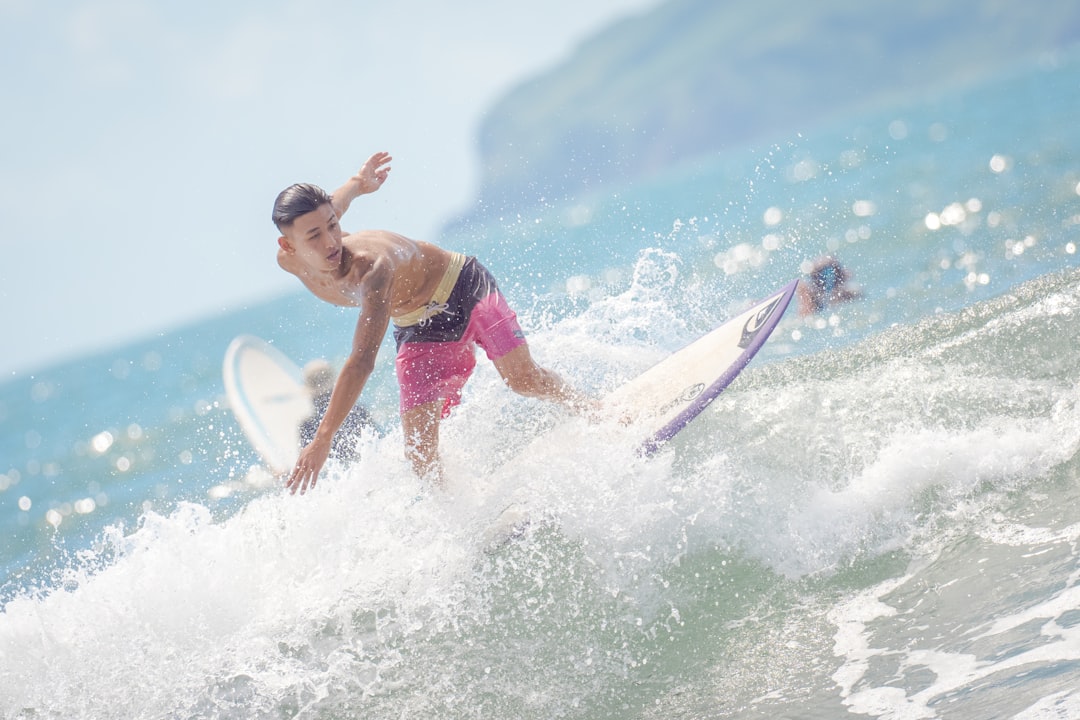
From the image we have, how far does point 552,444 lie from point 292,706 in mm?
2019

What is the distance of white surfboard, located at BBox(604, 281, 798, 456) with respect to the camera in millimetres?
5523

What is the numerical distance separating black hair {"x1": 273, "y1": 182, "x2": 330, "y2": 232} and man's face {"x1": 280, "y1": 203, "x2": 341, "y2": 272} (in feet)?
0.07

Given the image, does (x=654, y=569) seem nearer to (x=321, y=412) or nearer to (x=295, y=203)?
(x=295, y=203)

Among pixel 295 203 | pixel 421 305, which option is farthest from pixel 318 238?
pixel 421 305

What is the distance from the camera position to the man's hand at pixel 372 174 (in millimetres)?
5823

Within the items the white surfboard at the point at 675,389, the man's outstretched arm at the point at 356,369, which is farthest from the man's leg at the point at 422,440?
the man's outstretched arm at the point at 356,369

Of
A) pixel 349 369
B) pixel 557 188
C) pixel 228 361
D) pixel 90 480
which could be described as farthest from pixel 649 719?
pixel 557 188

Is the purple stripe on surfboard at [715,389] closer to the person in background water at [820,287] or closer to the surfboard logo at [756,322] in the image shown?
the surfboard logo at [756,322]

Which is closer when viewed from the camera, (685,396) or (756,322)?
(685,396)

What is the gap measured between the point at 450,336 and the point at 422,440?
585mm

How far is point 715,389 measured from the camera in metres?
5.68

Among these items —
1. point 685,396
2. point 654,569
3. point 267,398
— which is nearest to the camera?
point 654,569

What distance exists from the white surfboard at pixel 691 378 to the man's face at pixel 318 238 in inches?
72.7

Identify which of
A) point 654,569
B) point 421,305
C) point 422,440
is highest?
point 421,305
